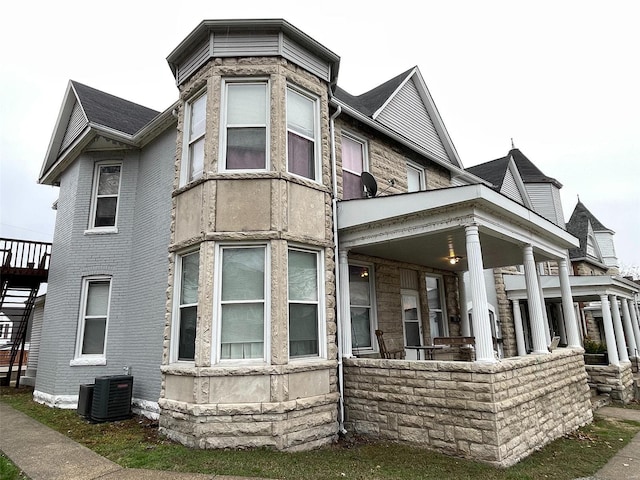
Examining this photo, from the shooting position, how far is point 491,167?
17.8 meters

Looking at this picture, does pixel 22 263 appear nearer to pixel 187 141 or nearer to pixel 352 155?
pixel 187 141

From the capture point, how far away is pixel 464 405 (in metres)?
5.75

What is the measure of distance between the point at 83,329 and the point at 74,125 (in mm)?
5695

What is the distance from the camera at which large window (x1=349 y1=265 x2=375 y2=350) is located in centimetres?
862

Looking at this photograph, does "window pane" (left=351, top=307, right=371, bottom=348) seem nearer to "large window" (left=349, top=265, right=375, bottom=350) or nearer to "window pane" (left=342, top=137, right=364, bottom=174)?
"large window" (left=349, top=265, right=375, bottom=350)

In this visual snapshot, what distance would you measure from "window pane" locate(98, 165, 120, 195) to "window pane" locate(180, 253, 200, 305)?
169 inches

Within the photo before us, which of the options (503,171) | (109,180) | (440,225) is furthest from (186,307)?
(503,171)

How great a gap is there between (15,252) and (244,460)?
9562mm

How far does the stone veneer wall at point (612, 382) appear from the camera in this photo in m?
10.9

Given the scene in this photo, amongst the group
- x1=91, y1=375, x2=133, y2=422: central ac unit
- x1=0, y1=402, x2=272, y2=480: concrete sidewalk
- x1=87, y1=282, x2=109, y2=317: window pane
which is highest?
x1=87, y1=282, x2=109, y2=317: window pane

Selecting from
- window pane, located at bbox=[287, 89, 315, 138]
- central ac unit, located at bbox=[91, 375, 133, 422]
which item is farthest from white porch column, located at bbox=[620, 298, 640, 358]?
central ac unit, located at bbox=[91, 375, 133, 422]

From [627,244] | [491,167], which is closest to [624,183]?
[627,244]

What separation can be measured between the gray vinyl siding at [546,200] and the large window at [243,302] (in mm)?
16538

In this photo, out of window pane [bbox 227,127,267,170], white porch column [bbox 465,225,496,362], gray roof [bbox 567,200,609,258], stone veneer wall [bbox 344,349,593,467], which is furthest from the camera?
gray roof [bbox 567,200,609,258]
